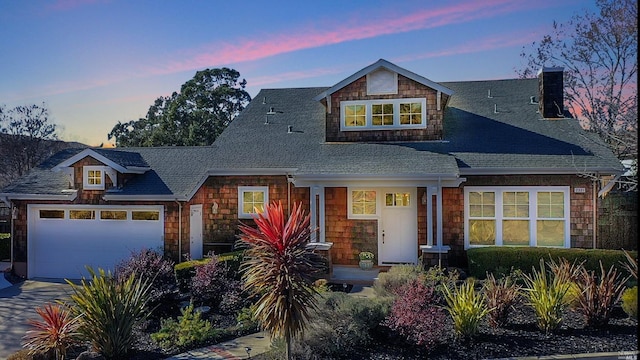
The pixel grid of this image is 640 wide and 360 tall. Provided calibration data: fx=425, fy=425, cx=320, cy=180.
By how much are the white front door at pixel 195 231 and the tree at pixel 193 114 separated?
14325 mm

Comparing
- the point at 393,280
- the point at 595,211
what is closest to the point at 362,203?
the point at 393,280

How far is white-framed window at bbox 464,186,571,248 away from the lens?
1232 centimetres

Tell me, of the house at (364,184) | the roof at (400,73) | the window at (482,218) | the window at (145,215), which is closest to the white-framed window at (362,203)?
the house at (364,184)

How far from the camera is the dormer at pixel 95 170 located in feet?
46.1

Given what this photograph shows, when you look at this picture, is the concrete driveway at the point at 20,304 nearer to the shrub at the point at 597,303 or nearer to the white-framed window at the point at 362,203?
the white-framed window at the point at 362,203

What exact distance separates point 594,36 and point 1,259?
95.4 ft

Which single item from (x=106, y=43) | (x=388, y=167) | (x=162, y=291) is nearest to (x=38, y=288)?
(x=162, y=291)

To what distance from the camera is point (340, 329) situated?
6.90m

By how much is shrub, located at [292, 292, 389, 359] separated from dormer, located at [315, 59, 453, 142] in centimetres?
798

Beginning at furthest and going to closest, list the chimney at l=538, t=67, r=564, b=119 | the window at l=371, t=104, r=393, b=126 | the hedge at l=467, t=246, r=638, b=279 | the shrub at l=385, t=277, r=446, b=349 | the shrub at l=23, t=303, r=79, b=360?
the chimney at l=538, t=67, r=564, b=119
the window at l=371, t=104, r=393, b=126
the hedge at l=467, t=246, r=638, b=279
the shrub at l=23, t=303, r=79, b=360
the shrub at l=385, t=277, r=446, b=349

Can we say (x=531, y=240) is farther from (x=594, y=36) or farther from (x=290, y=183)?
(x=594, y=36)

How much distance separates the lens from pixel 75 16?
484 inches

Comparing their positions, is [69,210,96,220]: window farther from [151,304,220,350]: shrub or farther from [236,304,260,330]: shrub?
[236,304,260,330]: shrub

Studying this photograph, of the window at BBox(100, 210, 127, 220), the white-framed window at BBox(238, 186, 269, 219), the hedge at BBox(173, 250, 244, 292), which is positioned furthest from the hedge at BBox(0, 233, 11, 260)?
the white-framed window at BBox(238, 186, 269, 219)
